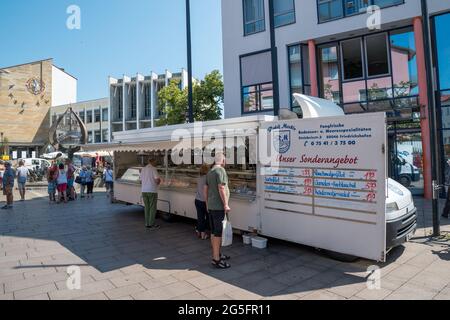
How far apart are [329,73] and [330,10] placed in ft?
8.54

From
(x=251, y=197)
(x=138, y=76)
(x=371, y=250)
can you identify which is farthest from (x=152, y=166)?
(x=138, y=76)

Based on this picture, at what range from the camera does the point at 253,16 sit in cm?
1603

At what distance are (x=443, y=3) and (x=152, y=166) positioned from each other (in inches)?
455

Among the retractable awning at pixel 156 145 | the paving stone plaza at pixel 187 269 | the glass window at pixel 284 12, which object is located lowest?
the paving stone plaza at pixel 187 269

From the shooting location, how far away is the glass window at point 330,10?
44.0 feet

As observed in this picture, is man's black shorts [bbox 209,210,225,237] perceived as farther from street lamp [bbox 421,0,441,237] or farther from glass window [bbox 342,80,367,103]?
glass window [bbox 342,80,367,103]

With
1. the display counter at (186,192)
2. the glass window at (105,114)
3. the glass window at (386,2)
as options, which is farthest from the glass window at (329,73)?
the glass window at (105,114)

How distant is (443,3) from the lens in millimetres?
11305

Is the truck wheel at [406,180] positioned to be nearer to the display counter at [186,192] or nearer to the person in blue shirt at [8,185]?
the display counter at [186,192]

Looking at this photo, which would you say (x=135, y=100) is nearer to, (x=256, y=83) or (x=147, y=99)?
(x=147, y=99)

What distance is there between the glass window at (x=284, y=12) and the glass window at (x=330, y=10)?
1.32 m

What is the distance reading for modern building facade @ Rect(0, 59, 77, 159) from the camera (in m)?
48.6

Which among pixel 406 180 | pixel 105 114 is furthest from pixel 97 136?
pixel 406 180

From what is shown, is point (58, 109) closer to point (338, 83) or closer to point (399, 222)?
point (338, 83)
